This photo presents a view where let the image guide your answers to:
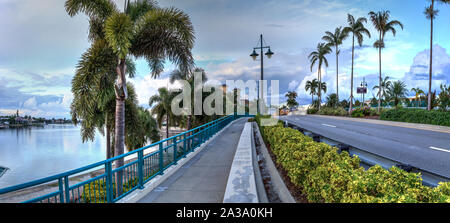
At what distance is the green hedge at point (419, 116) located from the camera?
17000 millimetres

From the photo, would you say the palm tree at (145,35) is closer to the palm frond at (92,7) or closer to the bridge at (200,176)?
the palm frond at (92,7)

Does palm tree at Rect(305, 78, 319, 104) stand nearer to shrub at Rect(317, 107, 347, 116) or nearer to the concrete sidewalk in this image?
shrub at Rect(317, 107, 347, 116)

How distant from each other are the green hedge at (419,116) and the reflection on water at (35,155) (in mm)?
39088

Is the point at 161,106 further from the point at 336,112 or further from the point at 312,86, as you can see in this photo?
the point at 312,86

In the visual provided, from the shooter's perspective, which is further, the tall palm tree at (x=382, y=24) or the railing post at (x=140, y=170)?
the tall palm tree at (x=382, y=24)

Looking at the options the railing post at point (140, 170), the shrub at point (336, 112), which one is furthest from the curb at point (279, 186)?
the shrub at point (336, 112)

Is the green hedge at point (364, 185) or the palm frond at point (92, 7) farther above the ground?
the palm frond at point (92, 7)

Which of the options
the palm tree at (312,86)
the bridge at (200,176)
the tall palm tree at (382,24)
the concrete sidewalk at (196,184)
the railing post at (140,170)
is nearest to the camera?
the bridge at (200,176)

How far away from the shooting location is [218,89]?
100 feet

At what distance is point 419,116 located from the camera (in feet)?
63.8

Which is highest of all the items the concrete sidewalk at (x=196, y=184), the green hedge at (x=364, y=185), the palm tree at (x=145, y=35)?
the palm tree at (x=145, y=35)

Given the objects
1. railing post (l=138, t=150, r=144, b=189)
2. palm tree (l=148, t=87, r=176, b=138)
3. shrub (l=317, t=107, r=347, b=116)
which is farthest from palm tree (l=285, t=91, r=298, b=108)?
railing post (l=138, t=150, r=144, b=189)

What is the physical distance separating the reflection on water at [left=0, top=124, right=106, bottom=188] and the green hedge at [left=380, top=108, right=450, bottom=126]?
39.1m
